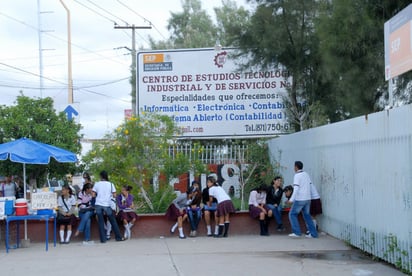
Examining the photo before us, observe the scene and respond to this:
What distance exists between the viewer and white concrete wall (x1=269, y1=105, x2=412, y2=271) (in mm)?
8906

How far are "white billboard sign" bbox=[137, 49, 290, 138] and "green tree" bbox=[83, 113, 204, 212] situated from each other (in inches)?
218

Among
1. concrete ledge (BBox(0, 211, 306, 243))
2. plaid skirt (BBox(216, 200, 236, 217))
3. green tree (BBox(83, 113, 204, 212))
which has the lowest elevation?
concrete ledge (BBox(0, 211, 306, 243))

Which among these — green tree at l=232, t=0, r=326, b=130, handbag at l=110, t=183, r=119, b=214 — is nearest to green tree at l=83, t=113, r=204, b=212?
handbag at l=110, t=183, r=119, b=214

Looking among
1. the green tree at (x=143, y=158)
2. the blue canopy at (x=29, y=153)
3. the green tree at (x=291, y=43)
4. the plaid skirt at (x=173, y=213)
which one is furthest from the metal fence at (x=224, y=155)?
the blue canopy at (x=29, y=153)

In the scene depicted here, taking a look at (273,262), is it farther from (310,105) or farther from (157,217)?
(310,105)

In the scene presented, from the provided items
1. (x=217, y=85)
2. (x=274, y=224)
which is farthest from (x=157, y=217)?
(x=217, y=85)

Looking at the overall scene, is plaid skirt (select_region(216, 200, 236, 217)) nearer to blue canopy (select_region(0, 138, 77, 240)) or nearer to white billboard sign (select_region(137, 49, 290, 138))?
blue canopy (select_region(0, 138, 77, 240))

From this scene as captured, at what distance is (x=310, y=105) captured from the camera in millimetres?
19016

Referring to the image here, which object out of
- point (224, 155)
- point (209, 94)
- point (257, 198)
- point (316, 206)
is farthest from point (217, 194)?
point (209, 94)

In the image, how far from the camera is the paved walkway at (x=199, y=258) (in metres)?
9.93

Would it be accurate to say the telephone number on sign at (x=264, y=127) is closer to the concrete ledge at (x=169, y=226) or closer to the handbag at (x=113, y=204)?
the concrete ledge at (x=169, y=226)

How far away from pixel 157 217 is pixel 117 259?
3.27 m

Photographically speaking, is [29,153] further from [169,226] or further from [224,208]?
[224,208]

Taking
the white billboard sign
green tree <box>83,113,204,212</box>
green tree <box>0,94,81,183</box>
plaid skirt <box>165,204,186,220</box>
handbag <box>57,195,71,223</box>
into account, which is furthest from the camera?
the white billboard sign
